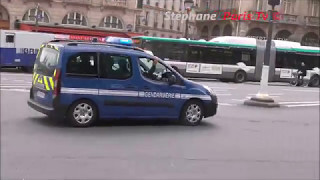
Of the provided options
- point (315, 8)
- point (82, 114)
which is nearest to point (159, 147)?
point (82, 114)

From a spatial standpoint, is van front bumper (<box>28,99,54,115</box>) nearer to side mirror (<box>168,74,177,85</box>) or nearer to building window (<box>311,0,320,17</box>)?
side mirror (<box>168,74,177,85</box>)

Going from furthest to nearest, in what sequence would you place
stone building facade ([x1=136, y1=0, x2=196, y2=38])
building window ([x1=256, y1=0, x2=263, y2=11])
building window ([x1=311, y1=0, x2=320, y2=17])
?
building window ([x1=311, y1=0, x2=320, y2=17]) < building window ([x1=256, y1=0, x2=263, y2=11]) < stone building facade ([x1=136, y1=0, x2=196, y2=38])

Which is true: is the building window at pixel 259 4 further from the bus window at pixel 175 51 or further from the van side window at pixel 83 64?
the van side window at pixel 83 64

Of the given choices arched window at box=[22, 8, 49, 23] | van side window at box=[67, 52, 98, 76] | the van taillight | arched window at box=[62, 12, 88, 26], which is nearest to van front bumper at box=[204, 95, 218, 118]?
van side window at box=[67, 52, 98, 76]

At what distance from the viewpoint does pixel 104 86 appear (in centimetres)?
902

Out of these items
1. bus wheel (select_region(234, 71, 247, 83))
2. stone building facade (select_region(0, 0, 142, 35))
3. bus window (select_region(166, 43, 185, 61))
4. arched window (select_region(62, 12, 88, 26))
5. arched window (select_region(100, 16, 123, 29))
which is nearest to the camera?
stone building facade (select_region(0, 0, 142, 35))

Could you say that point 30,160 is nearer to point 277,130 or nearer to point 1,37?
point 277,130

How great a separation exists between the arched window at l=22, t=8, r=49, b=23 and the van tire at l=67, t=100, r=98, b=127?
56.0 ft

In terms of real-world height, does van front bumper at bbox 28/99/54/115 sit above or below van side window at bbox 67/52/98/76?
below

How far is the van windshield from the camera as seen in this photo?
8.76 metres

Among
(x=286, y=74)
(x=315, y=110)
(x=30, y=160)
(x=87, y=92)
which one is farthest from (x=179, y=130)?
(x=286, y=74)

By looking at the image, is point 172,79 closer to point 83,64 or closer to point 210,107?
point 210,107

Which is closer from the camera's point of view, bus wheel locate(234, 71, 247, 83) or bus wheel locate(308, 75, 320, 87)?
bus wheel locate(234, 71, 247, 83)

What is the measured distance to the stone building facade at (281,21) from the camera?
46906mm
